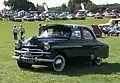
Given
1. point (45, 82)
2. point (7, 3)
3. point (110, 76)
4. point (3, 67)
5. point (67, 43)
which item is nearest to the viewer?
point (45, 82)

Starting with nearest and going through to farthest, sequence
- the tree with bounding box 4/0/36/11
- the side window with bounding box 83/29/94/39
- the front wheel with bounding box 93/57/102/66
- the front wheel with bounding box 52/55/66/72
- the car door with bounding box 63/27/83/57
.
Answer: the front wheel with bounding box 52/55/66/72 < the car door with bounding box 63/27/83/57 < the side window with bounding box 83/29/94/39 < the front wheel with bounding box 93/57/102/66 < the tree with bounding box 4/0/36/11

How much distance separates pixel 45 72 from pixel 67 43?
4.11ft

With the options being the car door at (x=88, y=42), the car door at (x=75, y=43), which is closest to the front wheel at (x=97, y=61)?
the car door at (x=88, y=42)

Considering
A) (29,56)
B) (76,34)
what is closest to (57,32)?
(76,34)

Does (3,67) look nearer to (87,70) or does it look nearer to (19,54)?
(19,54)

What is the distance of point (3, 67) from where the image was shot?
50.3 ft

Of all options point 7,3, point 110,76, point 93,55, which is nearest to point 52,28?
point 93,55

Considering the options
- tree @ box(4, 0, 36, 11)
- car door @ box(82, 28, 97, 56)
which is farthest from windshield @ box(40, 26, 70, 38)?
tree @ box(4, 0, 36, 11)

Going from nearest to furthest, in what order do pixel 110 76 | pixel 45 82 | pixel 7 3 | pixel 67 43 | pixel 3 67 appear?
pixel 45 82 < pixel 110 76 < pixel 67 43 < pixel 3 67 < pixel 7 3

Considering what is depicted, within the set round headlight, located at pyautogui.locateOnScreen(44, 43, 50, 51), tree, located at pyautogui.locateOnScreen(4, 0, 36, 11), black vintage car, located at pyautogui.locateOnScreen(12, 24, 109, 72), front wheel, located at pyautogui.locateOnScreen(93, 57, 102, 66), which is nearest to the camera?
round headlight, located at pyautogui.locateOnScreen(44, 43, 50, 51)

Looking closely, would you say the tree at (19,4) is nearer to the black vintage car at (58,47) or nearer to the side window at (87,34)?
the side window at (87,34)

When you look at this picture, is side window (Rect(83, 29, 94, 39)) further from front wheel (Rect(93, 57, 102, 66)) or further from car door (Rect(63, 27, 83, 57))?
front wheel (Rect(93, 57, 102, 66))

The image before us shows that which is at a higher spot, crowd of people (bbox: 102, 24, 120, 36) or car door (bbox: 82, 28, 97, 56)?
car door (bbox: 82, 28, 97, 56)

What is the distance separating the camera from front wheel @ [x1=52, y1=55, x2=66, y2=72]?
1387 centimetres
